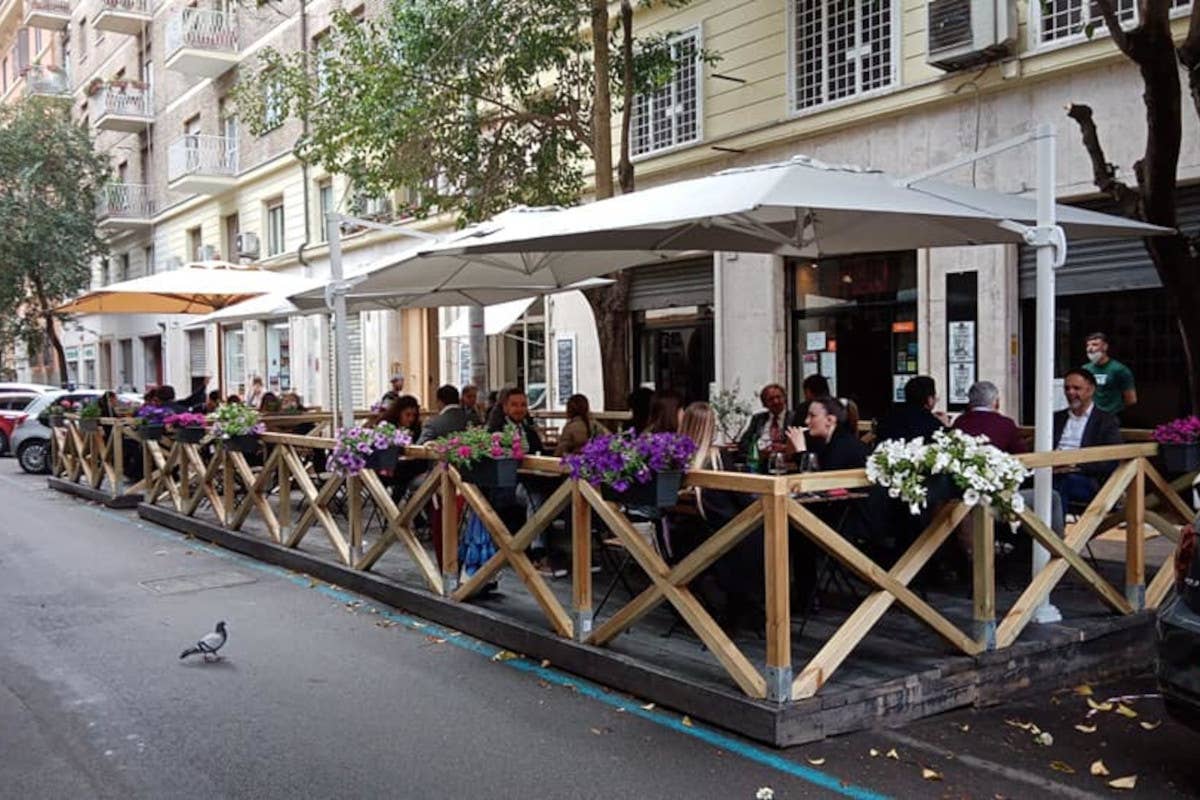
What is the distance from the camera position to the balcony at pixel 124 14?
104ft

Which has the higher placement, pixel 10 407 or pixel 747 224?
pixel 747 224

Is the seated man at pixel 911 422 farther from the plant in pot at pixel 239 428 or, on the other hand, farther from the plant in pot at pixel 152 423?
the plant in pot at pixel 152 423

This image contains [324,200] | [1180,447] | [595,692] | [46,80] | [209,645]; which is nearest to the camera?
[595,692]

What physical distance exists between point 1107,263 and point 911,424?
476 centimetres

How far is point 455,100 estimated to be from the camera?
40.3ft

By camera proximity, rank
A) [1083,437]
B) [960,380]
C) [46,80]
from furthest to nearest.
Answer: [46,80] < [960,380] < [1083,437]

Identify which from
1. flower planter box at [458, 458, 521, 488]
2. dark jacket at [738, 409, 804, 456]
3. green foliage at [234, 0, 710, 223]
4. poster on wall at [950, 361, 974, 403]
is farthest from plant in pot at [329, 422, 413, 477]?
poster on wall at [950, 361, 974, 403]

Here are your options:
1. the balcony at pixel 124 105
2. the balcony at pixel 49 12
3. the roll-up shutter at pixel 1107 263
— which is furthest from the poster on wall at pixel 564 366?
the balcony at pixel 49 12

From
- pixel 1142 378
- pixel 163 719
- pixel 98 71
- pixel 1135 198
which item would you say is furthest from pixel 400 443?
pixel 98 71

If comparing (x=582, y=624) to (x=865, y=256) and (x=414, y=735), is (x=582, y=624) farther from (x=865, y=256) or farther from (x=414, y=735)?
(x=865, y=256)

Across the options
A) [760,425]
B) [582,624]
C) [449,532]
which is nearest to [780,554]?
[582,624]

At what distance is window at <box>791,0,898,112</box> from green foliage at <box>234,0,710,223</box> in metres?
1.73

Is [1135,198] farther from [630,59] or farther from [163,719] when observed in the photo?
[163,719]

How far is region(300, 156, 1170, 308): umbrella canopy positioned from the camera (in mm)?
5340
